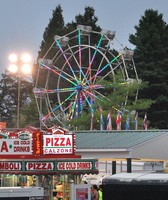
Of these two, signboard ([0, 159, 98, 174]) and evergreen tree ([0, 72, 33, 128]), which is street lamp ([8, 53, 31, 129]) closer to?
signboard ([0, 159, 98, 174])

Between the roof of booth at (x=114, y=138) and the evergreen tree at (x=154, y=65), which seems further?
the evergreen tree at (x=154, y=65)

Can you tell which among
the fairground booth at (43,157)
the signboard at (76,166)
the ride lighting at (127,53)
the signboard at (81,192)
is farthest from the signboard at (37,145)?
the ride lighting at (127,53)

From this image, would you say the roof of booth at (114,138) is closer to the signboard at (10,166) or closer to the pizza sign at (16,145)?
the pizza sign at (16,145)

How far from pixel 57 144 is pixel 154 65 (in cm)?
5493

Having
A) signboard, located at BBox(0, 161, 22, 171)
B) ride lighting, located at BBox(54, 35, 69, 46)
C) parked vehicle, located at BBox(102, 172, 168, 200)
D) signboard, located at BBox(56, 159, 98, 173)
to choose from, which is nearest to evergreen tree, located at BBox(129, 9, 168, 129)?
ride lighting, located at BBox(54, 35, 69, 46)

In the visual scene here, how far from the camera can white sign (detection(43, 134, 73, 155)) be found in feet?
95.4

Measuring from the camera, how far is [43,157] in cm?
2895

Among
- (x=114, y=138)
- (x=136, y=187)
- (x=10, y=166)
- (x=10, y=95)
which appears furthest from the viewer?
(x=10, y=95)

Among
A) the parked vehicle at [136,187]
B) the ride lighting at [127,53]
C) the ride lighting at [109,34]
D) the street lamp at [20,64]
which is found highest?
the ride lighting at [109,34]

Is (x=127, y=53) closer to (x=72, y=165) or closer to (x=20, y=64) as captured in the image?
(x=20, y=64)

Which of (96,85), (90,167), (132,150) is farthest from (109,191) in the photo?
(96,85)

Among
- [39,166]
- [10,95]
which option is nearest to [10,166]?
[39,166]

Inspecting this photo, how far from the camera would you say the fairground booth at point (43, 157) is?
2820 centimetres

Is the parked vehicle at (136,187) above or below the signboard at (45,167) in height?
below
